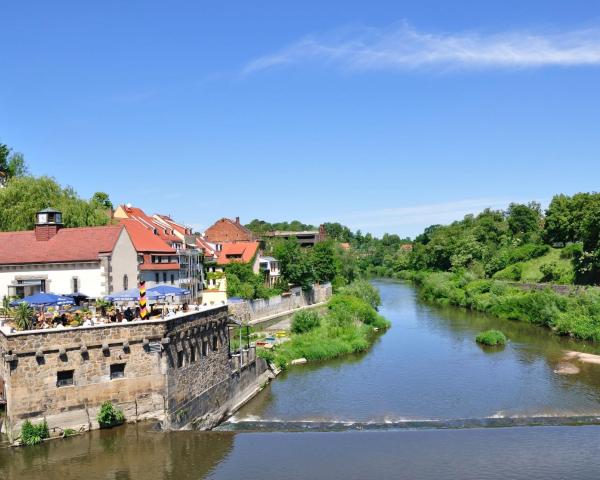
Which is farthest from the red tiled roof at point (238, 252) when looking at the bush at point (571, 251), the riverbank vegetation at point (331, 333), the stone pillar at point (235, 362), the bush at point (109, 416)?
the bush at point (109, 416)

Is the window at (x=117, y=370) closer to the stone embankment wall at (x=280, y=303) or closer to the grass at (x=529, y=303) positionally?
the stone embankment wall at (x=280, y=303)

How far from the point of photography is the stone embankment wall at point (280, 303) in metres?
55.5

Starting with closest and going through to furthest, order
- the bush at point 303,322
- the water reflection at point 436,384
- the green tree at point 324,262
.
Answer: the water reflection at point 436,384 < the bush at point 303,322 < the green tree at point 324,262

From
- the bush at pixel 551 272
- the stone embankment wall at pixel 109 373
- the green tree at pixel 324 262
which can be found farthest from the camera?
the green tree at pixel 324 262

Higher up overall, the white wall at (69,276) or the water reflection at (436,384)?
the white wall at (69,276)

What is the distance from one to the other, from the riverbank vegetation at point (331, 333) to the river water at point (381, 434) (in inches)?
62.1

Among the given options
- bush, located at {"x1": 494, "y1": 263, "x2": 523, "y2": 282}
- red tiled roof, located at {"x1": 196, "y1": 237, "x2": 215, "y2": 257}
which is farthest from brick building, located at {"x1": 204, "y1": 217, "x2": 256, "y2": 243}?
bush, located at {"x1": 494, "y1": 263, "x2": 523, "y2": 282}

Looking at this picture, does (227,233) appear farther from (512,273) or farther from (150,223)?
(512,273)

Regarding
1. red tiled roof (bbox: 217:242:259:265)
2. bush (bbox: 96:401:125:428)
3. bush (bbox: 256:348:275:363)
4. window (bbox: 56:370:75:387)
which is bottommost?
→ bush (bbox: 256:348:275:363)

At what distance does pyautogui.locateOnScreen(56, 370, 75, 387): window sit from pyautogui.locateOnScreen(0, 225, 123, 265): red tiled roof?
13489 mm

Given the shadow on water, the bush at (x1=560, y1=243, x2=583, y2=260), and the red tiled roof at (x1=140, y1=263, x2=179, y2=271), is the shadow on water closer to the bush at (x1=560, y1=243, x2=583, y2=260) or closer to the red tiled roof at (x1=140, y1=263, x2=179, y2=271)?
the red tiled roof at (x1=140, y1=263, x2=179, y2=271)

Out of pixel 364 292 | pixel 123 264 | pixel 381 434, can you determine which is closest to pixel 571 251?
pixel 364 292

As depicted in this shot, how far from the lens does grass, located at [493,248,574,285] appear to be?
236 ft

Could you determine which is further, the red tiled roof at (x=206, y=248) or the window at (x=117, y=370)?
the red tiled roof at (x=206, y=248)
